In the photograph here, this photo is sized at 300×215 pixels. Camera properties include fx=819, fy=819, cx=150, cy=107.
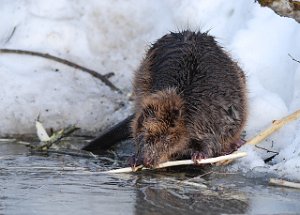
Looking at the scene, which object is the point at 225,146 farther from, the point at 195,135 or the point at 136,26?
the point at 136,26

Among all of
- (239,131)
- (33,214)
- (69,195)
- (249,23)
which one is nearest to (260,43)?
(249,23)

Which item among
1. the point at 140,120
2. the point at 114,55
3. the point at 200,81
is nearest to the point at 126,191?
the point at 140,120

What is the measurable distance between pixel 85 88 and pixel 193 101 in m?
1.62

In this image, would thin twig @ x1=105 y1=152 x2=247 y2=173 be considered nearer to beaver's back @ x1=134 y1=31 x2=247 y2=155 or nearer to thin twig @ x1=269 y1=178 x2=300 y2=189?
beaver's back @ x1=134 y1=31 x2=247 y2=155

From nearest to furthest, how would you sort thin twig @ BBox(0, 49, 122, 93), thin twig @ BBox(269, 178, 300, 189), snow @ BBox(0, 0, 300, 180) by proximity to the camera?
thin twig @ BBox(269, 178, 300, 189)
snow @ BBox(0, 0, 300, 180)
thin twig @ BBox(0, 49, 122, 93)

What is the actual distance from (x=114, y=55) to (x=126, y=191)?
262 centimetres

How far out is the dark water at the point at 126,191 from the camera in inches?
123

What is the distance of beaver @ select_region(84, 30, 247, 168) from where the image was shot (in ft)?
→ 12.8

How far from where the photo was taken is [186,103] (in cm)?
401

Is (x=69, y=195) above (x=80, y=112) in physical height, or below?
below

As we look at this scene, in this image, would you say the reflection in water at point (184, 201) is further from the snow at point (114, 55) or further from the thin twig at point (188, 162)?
the snow at point (114, 55)

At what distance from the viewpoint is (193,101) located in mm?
4055

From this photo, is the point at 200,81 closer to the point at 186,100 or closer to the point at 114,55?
the point at 186,100

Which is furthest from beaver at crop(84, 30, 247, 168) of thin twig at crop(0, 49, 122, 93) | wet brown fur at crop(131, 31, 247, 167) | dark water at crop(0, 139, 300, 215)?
thin twig at crop(0, 49, 122, 93)
